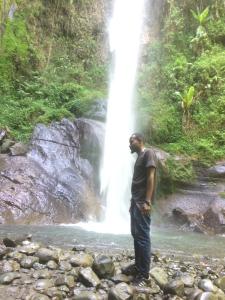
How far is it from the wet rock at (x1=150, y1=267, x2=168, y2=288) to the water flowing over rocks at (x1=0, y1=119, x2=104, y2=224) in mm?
6576

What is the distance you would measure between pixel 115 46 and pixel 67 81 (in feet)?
14.5

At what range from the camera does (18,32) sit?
23172mm

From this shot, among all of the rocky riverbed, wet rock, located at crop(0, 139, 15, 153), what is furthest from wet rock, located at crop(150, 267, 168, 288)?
wet rock, located at crop(0, 139, 15, 153)

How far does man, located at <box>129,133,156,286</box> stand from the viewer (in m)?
5.46

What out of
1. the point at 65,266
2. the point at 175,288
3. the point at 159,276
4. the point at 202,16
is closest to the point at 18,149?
the point at 65,266

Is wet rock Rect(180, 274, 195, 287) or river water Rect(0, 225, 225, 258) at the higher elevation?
river water Rect(0, 225, 225, 258)

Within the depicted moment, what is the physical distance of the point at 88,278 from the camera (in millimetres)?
5188

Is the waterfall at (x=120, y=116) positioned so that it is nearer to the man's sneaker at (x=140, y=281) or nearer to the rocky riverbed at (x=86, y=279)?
the rocky riverbed at (x=86, y=279)

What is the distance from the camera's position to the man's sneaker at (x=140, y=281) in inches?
210

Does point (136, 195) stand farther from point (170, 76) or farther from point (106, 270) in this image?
point (170, 76)

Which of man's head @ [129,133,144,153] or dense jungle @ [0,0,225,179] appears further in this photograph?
dense jungle @ [0,0,225,179]

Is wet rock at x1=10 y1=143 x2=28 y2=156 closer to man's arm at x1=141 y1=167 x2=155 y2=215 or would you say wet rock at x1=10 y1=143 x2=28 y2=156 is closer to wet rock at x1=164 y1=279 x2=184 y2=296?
man's arm at x1=141 y1=167 x2=155 y2=215

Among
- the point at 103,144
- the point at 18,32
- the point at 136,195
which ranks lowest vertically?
the point at 136,195

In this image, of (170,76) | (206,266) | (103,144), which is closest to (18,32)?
(170,76)
